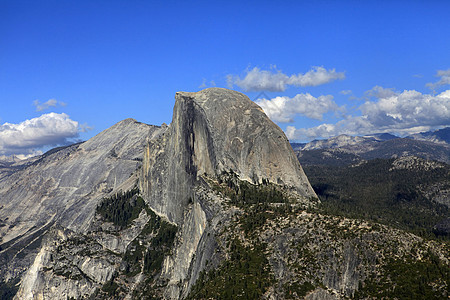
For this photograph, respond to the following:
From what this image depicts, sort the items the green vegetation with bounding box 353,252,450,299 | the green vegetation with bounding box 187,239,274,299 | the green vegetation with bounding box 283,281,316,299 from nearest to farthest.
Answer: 1. the green vegetation with bounding box 353,252,450,299
2. the green vegetation with bounding box 283,281,316,299
3. the green vegetation with bounding box 187,239,274,299

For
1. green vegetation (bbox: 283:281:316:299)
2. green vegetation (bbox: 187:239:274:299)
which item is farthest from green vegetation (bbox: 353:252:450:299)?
green vegetation (bbox: 187:239:274:299)

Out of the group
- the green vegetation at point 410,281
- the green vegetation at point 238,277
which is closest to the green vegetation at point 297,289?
the green vegetation at point 238,277

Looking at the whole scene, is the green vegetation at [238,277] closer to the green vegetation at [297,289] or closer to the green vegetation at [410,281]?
the green vegetation at [297,289]

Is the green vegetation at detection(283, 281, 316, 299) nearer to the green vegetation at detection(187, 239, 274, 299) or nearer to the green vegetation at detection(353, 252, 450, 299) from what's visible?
the green vegetation at detection(187, 239, 274, 299)

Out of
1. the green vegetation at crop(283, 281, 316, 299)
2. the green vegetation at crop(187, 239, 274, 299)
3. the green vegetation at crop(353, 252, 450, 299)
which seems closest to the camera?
the green vegetation at crop(353, 252, 450, 299)

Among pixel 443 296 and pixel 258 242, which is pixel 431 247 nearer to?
pixel 443 296

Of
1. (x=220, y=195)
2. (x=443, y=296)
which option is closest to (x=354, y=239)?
(x=443, y=296)

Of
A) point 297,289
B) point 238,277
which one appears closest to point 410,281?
point 297,289
